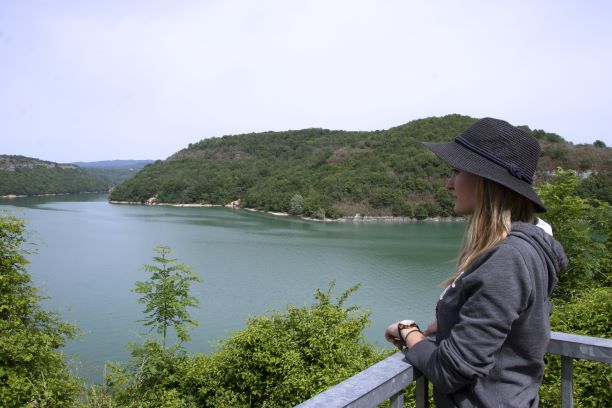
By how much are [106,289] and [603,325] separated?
62.9ft

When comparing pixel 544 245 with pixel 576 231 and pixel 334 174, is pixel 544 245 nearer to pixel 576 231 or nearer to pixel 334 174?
pixel 576 231

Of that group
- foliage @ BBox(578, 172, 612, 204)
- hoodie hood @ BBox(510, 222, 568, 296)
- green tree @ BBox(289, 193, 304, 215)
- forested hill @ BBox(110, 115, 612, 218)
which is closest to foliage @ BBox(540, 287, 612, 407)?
hoodie hood @ BBox(510, 222, 568, 296)

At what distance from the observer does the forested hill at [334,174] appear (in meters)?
54.2

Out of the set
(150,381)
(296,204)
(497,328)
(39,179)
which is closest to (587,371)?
(497,328)

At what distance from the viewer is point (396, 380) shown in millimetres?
1013

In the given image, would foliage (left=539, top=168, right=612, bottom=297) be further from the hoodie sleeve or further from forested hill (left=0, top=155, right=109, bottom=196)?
forested hill (left=0, top=155, right=109, bottom=196)

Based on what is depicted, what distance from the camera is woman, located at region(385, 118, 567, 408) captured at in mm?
934

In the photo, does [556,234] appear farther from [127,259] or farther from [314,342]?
[127,259]

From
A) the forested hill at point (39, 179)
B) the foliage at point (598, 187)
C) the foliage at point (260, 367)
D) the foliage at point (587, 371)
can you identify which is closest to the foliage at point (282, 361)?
the foliage at point (260, 367)

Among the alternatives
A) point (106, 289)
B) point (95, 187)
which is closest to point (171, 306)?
point (106, 289)

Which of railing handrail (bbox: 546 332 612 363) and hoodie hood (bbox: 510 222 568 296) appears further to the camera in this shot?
railing handrail (bbox: 546 332 612 363)

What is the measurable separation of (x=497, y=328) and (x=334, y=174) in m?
64.0

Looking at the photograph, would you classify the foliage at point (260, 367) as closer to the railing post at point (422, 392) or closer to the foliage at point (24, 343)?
the foliage at point (24, 343)

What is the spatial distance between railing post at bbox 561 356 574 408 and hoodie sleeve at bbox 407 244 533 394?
0.45 metres
